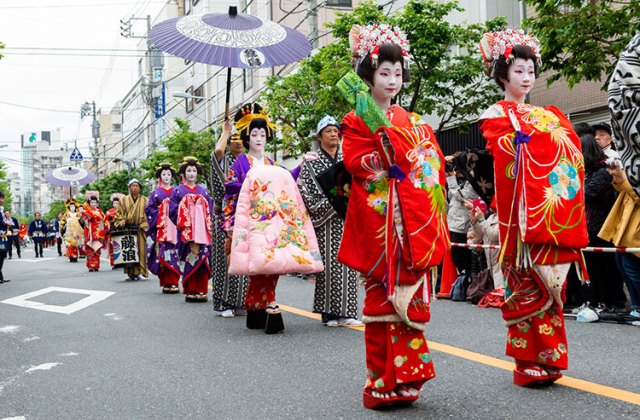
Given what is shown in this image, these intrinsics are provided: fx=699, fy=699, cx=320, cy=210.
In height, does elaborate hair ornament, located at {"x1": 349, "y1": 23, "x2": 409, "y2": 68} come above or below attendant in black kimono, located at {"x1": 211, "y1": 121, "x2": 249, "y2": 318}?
above

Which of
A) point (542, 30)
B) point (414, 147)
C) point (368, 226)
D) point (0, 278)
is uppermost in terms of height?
point (542, 30)

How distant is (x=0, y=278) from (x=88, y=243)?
3790 millimetres

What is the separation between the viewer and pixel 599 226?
6.71 meters

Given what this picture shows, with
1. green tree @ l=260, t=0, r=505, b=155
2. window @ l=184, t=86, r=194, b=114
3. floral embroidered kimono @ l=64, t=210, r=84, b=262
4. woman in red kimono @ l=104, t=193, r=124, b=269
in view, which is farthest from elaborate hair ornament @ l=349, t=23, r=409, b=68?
window @ l=184, t=86, r=194, b=114

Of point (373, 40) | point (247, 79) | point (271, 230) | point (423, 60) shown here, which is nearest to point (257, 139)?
point (271, 230)

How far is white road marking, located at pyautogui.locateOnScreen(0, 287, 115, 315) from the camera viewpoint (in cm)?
855

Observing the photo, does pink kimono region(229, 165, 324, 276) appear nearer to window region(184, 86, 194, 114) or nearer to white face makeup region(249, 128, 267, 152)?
white face makeup region(249, 128, 267, 152)

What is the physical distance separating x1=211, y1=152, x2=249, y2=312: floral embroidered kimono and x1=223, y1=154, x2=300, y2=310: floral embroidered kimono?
1.05 ft

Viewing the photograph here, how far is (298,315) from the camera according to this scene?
7199mm

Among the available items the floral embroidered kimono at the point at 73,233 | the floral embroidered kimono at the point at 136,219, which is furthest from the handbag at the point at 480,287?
the floral embroidered kimono at the point at 73,233

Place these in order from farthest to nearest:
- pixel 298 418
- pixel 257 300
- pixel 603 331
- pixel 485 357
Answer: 1. pixel 257 300
2. pixel 603 331
3. pixel 485 357
4. pixel 298 418

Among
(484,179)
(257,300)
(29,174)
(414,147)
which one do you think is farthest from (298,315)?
(29,174)

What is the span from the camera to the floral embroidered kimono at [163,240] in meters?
9.73

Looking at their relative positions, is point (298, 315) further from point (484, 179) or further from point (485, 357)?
point (484, 179)
